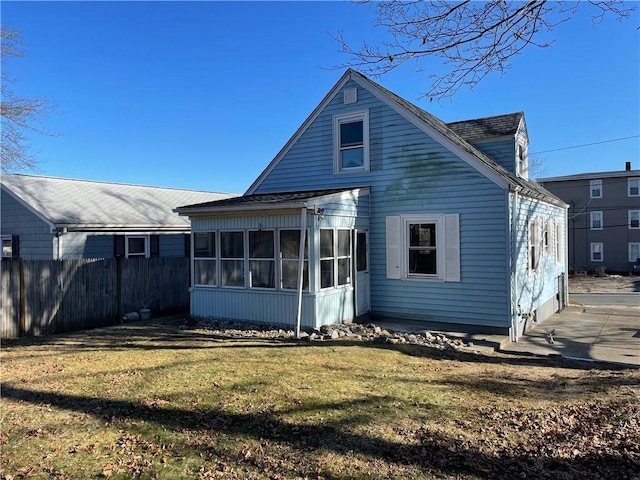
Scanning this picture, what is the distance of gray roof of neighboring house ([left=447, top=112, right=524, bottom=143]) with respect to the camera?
45.8 feet

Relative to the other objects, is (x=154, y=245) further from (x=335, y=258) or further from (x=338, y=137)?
(x=335, y=258)

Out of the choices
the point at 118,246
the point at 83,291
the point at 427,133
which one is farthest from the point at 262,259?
the point at 118,246

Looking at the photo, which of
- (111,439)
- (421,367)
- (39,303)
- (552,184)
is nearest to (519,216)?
(421,367)

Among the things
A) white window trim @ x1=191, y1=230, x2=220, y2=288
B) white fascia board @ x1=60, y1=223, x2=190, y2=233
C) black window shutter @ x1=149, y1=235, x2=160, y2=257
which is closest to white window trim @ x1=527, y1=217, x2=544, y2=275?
white window trim @ x1=191, y1=230, x2=220, y2=288

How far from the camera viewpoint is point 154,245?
1800 centimetres

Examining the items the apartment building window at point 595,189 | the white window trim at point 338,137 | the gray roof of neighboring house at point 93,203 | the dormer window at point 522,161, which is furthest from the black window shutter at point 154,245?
the apartment building window at point 595,189

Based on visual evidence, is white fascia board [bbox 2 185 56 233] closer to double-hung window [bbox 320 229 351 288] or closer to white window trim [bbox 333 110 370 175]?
white window trim [bbox 333 110 370 175]

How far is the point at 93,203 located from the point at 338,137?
10464 mm

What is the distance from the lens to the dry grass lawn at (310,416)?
4.03m

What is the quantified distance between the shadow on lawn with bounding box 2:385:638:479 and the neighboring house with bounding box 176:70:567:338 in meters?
5.01

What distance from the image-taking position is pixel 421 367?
7535 millimetres

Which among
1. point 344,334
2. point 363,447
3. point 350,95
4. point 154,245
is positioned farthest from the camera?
point 154,245

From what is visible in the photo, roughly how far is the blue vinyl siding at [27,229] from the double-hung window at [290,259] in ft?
29.2

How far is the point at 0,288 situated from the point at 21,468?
7659 mm
